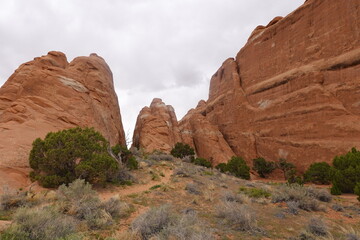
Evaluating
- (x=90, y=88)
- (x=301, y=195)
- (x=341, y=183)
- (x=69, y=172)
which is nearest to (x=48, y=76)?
(x=90, y=88)

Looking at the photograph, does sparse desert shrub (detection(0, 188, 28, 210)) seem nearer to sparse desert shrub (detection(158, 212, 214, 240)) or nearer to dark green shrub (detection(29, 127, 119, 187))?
dark green shrub (detection(29, 127, 119, 187))

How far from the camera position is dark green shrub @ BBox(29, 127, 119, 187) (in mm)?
11383

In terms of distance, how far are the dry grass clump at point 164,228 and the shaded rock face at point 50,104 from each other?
36.4 feet

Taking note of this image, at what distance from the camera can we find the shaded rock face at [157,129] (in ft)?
126

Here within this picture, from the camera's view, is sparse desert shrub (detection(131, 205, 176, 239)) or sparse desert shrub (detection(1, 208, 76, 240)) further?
sparse desert shrub (detection(131, 205, 176, 239))

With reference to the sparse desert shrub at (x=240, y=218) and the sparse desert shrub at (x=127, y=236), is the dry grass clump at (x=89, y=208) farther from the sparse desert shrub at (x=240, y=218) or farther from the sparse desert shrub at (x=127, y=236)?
the sparse desert shrub at (x=240, y=218)

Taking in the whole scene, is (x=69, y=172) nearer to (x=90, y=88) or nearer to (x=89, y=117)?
(x=89, y=117)

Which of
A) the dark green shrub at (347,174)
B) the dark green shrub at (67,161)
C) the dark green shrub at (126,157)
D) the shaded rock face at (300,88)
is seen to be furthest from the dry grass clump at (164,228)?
the shaded rock face at (300,88)

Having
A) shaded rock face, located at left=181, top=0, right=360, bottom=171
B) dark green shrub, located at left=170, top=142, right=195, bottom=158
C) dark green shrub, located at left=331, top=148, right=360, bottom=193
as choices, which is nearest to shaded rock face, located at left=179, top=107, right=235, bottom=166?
shaded rock face, located at left=181, top=0, right=360, bottom=171

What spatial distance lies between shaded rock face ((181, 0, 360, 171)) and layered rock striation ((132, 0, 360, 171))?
95mm

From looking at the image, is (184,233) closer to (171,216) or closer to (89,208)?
(171,216)

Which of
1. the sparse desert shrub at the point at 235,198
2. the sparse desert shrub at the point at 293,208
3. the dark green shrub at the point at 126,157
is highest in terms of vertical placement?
the dark green shrub at the point at 126,157

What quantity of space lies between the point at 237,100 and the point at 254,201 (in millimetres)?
31913

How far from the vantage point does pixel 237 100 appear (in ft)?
131
